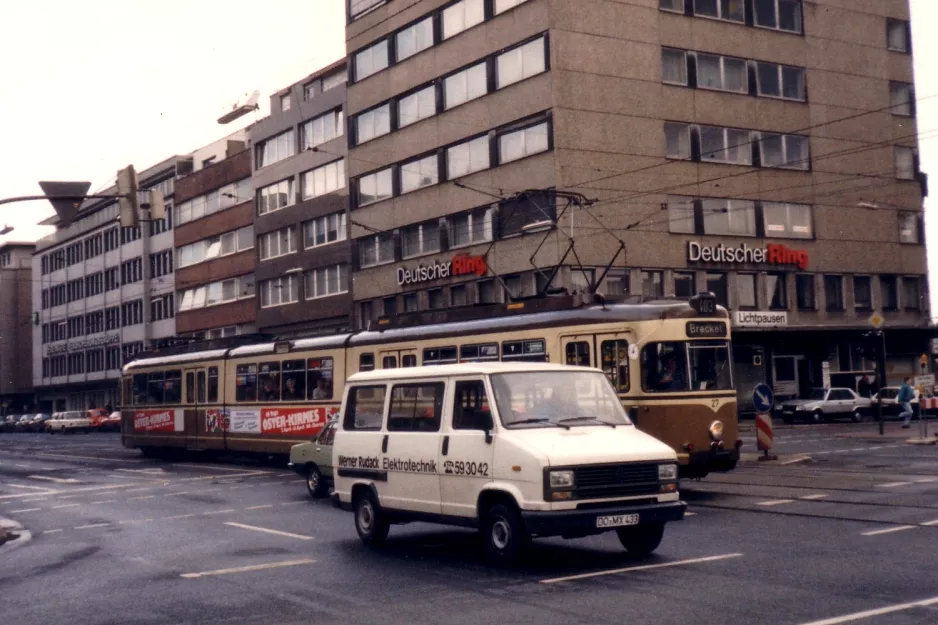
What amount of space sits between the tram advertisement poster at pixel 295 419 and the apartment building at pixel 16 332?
310ft

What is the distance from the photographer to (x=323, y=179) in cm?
6009

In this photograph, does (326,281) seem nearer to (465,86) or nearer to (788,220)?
(465,86)

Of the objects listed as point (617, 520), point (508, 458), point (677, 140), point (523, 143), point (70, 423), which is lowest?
point (617, 520)

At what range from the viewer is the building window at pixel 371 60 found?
5584 centimetres

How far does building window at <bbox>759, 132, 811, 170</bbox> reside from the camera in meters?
51.1

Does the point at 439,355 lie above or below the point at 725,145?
below

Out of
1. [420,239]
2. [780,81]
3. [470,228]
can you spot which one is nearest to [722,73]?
[780,81]

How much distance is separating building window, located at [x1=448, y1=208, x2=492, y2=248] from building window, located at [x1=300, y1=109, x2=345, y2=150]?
10.7 metres

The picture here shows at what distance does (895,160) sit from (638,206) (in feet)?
52.2

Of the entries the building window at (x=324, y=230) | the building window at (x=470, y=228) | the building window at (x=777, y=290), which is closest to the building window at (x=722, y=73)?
the building window at (x=777, y=290)

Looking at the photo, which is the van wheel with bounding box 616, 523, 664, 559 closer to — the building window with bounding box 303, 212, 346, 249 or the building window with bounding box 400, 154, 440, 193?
the building window with bounding box 400, 154, 440, 193

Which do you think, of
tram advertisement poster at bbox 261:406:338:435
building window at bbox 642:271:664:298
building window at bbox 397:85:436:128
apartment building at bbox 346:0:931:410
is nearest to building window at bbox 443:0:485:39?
apartment building at bbox 346:0:931:410

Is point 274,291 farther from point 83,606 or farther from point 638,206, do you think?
point 83,606

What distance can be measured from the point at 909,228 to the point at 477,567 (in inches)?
1964
